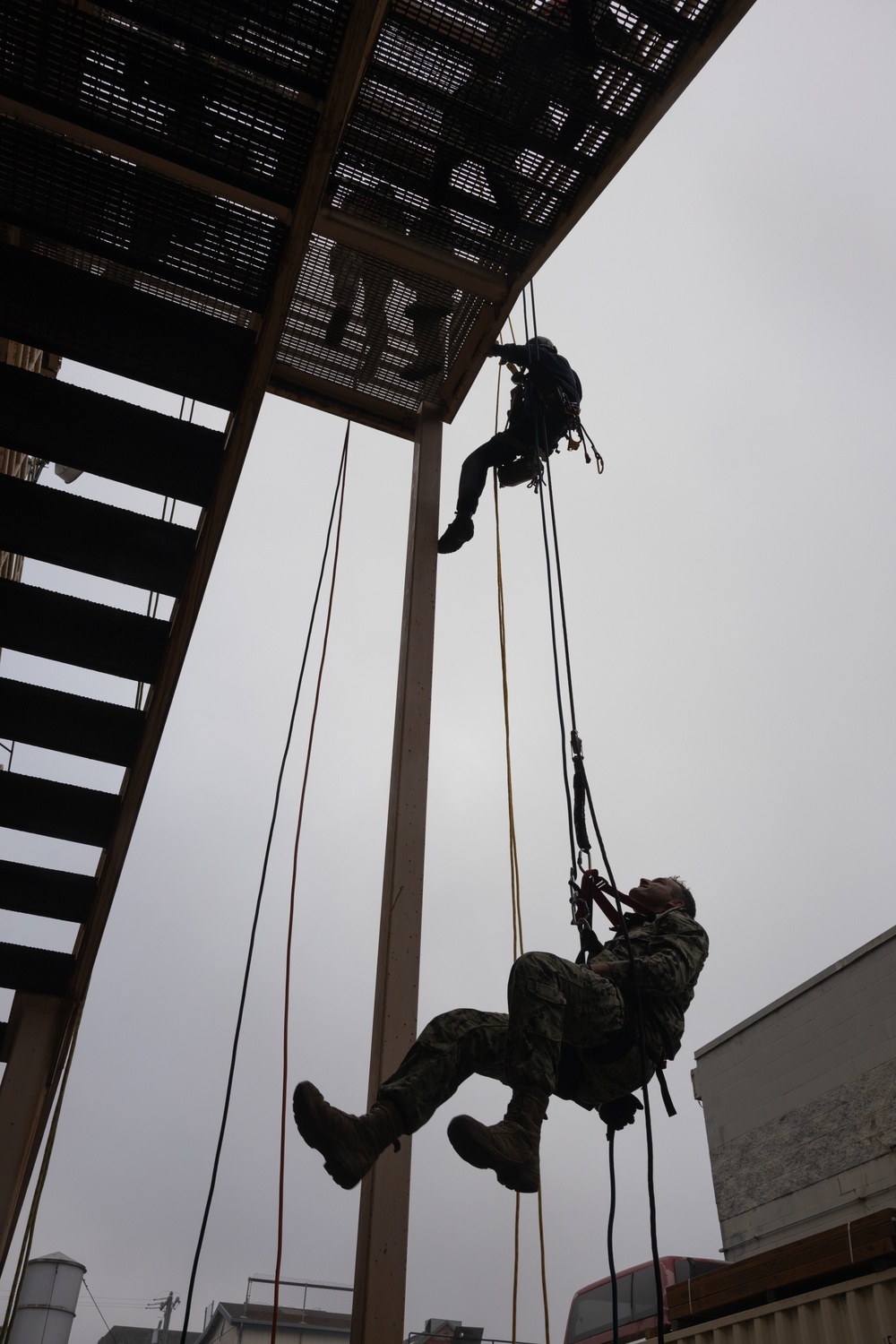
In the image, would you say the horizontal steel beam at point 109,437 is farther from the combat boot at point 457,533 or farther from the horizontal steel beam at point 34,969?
the horizontal steel beam at point 34,969

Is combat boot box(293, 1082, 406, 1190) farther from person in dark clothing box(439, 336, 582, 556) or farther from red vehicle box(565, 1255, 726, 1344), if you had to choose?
red vehicle box(565, 1255, 726, 1344)

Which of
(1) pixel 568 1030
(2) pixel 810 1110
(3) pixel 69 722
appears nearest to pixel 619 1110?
(1) pixel 568 1030

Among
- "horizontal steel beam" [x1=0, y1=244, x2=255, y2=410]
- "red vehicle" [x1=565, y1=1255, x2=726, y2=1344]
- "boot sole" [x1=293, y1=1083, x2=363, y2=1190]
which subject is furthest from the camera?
"red vehicle" [x1=565, y1=1255, x2=726, y2=1344]

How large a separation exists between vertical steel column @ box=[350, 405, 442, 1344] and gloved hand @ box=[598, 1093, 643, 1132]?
2.32ft

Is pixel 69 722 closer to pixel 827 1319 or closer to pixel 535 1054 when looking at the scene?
pixel 535 1054

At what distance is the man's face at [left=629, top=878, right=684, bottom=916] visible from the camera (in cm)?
377

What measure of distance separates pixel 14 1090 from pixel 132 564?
9.36 ft

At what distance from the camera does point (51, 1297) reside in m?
14.4

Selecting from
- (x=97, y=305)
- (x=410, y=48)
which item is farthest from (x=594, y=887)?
(x=410, y=48)

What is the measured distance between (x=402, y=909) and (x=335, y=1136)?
1313 mm

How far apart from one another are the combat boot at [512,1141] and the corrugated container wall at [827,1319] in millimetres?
4865

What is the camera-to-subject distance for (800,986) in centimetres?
1064

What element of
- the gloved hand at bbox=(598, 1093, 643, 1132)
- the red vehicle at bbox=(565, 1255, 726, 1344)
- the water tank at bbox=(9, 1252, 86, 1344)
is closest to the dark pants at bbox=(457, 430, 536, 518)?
the gloved hand at bbox=(598, 1093, 643, 1132)

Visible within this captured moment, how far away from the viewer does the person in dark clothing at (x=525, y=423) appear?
546 cm
